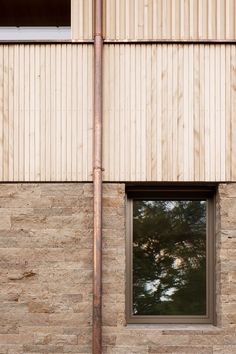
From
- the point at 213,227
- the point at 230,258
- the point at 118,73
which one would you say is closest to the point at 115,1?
the point at 118,73

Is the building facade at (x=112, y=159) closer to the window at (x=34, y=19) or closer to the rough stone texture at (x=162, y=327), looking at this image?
the rough stone texture at (x=162, y=327)

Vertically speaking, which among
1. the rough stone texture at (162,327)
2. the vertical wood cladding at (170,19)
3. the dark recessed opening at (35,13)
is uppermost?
the dark recessed opening at (35,13)

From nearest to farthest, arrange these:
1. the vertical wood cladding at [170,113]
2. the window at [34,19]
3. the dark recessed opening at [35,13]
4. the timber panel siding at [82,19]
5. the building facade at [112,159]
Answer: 1. the building facade at [112,159]
2. the vertical wood cladding at [170,113]
3. the timber panel siding at [82,19]
4. the window at [34,19]
5. the dark recessed opening at [35,13]

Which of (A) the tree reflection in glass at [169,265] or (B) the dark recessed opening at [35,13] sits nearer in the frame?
(A) the tree reflection in glass at [169,265]

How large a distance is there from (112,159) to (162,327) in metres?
1.75

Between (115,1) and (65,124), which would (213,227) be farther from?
(115,1)

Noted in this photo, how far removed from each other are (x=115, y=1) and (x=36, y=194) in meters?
2.15

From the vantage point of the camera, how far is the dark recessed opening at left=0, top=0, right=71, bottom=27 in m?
4.88

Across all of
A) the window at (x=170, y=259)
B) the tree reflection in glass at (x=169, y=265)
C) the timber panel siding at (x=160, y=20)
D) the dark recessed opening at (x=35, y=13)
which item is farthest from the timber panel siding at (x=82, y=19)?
the tree reflection in glass at (x=169, y=265)

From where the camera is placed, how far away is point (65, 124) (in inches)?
178

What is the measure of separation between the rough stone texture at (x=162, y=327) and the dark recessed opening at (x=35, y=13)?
6.45ft

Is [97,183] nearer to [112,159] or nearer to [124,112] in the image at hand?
[112,159]

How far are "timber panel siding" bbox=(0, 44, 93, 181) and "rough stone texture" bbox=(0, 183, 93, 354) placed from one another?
203 millimetres

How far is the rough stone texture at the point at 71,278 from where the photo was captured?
14.3ft
